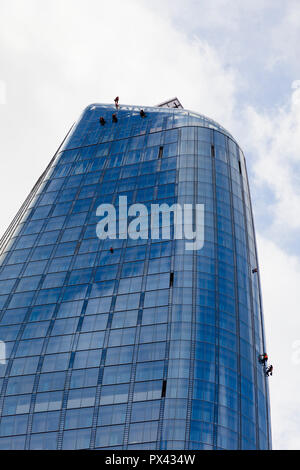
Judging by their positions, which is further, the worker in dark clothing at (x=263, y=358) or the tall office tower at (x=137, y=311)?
the worker in dark clothing at (x=263, y=358)

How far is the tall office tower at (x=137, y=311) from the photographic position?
4663 inches

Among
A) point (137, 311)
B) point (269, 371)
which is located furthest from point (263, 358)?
point (137, 311)

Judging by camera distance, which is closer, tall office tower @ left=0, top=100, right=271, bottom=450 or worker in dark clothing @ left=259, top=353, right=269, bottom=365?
tall office tower @ left=0, top=100, right=271, bottom=450

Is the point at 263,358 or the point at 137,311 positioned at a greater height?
the point at 137,311

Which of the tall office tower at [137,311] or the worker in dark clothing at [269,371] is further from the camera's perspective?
the worker in dark clothing at [269,371]

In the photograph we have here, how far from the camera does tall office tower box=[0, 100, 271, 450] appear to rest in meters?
118

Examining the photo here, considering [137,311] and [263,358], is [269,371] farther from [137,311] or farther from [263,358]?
[137,311]

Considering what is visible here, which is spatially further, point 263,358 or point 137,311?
point 263,358

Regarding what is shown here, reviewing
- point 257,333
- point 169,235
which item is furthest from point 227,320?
point 169,235

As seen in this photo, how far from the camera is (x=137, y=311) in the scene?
13462 cm
